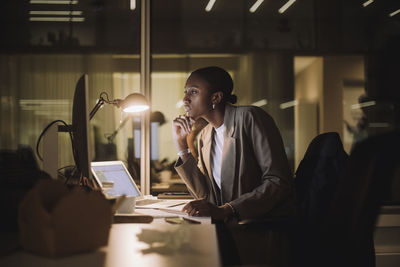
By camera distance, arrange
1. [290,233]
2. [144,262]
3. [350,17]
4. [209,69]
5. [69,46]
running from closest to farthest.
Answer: [144,262], [290,233], [209,69], [69,46], [350,17]

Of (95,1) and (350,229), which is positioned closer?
(350,229)

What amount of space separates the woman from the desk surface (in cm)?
63

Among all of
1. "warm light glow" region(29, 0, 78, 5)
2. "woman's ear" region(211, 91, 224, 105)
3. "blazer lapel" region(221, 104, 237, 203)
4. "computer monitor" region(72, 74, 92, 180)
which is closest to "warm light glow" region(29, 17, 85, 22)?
"warm light glow" region(29, 0, 78, 5)

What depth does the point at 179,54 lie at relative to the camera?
3857mm

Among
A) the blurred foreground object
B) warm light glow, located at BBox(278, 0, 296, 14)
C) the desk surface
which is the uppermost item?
warm light glow, located at BBox(278, 0, 296, 14)

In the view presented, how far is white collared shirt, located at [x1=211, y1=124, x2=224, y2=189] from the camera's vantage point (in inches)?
85.5

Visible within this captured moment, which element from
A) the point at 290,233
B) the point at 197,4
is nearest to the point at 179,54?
the point at 197,4

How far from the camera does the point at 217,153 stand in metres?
2.20

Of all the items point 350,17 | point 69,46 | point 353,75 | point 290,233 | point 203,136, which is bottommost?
point 290,233

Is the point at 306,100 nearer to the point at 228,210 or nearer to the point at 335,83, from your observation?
the point at 335,83

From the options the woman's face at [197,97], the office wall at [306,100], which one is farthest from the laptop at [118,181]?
the office wall at [306,100]

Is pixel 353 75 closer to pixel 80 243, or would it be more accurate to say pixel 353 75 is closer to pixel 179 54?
pixel 179 54

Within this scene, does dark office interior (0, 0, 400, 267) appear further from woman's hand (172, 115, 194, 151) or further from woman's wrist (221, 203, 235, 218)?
woman's wrist (221, 203, 235, 218)

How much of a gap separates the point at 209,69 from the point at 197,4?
236cm
